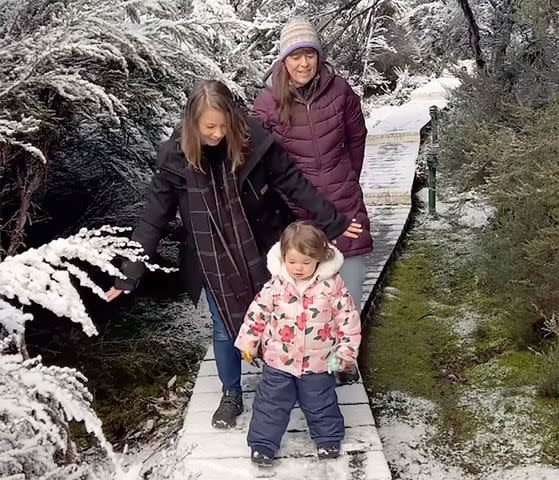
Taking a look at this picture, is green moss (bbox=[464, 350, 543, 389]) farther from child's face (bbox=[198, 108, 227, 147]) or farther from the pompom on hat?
child's face (bbox=[198, 108, 227, 147])

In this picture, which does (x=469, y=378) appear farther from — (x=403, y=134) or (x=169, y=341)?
(x=403, y=134)

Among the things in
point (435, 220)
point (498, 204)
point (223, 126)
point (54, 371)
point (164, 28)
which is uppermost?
point (164, 28)

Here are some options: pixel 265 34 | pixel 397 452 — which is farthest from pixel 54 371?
pixel 265 34

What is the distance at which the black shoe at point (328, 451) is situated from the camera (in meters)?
2.67

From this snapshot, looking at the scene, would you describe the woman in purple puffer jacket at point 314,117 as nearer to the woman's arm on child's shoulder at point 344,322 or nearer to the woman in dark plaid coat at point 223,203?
the woman in dark plaid coat at point 223,203

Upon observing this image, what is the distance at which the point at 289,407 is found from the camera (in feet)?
8.75

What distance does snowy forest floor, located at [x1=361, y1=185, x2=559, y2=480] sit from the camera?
10.4 feet

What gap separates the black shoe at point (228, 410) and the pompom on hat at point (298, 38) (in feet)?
4.65

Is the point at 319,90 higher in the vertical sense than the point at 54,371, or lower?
higher

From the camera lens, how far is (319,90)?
2.85 m

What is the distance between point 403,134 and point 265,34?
5.66 metres

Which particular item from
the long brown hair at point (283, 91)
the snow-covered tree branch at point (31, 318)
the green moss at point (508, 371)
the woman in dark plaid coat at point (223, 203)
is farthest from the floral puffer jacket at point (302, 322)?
the green moss at point (508, 371)

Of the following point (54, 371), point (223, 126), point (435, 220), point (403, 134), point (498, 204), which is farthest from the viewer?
point (403, 134)

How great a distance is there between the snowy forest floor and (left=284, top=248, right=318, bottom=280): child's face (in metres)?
1.15
